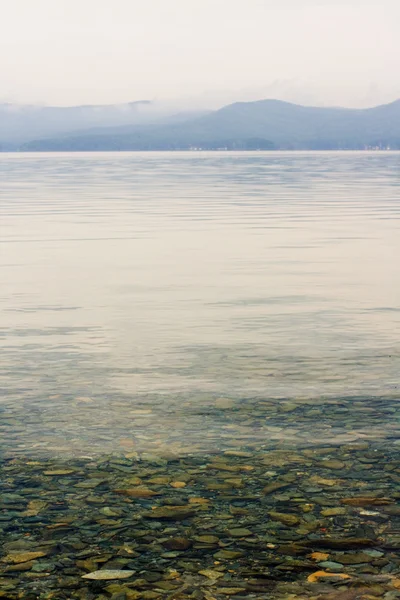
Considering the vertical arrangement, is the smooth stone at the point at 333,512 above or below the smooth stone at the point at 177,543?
below

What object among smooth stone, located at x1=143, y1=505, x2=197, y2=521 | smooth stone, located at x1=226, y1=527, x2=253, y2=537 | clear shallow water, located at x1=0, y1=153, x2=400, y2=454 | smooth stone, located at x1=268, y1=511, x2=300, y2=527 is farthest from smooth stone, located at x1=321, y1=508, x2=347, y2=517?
clear shallow water, located at x1=0, y1=153, x2=400, y2=454

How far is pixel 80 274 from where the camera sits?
28703mm

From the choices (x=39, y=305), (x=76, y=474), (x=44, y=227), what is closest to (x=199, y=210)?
(x=44, y=227)

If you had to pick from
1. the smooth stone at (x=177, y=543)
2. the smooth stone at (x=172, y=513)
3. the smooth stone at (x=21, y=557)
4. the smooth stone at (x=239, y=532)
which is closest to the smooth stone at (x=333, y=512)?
the smooth stone at (x=239, y=532)

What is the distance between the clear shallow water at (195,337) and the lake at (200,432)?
6cm

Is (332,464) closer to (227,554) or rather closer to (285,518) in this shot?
(285,518)

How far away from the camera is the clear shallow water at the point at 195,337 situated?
523 inches

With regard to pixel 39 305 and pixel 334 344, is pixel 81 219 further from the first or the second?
pixel 334 344

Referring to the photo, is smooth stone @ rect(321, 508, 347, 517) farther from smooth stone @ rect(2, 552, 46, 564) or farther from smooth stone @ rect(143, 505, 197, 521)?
smooth stone @ rect(2, 552, 46, 564)

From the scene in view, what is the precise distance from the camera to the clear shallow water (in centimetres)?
1327

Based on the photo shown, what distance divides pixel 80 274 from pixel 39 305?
5.59m

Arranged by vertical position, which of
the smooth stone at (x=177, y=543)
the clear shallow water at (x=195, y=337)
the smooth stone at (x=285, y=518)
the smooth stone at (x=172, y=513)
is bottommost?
the smooth stone at (x=285, y=518)

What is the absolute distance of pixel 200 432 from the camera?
1296 cm

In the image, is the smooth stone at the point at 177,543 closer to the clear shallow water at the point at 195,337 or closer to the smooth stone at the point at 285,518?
the smooth stone at the point at 285,518
